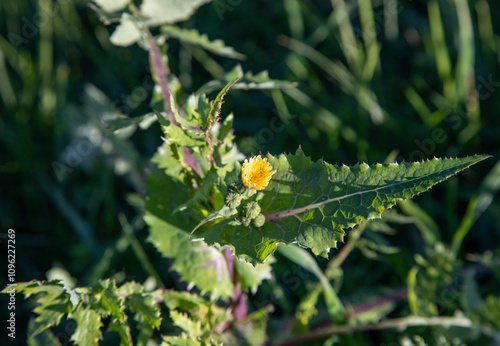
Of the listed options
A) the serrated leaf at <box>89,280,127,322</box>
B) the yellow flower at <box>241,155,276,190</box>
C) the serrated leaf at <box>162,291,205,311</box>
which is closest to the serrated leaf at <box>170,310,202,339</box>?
the serrated leaf at <box>162,291,205,311</box>

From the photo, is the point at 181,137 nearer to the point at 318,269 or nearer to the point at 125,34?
the point at 125,34

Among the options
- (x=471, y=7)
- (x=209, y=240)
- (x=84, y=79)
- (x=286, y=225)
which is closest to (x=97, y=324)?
(x=209, y=240)

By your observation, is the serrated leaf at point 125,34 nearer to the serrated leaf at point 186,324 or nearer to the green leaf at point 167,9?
the green leaf at point 167,9

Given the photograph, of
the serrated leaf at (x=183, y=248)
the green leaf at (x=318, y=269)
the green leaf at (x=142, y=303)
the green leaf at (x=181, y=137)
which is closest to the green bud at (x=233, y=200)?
the green leaf at (x=181, y=137)

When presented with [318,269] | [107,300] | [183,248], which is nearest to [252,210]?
[183,248]

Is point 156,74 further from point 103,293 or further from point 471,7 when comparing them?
point 471,7

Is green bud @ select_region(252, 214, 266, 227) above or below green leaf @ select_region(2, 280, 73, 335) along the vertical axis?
above

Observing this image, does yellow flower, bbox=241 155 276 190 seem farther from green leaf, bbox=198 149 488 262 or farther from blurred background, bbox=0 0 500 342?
blurred background, bbox=0 0 500 342
